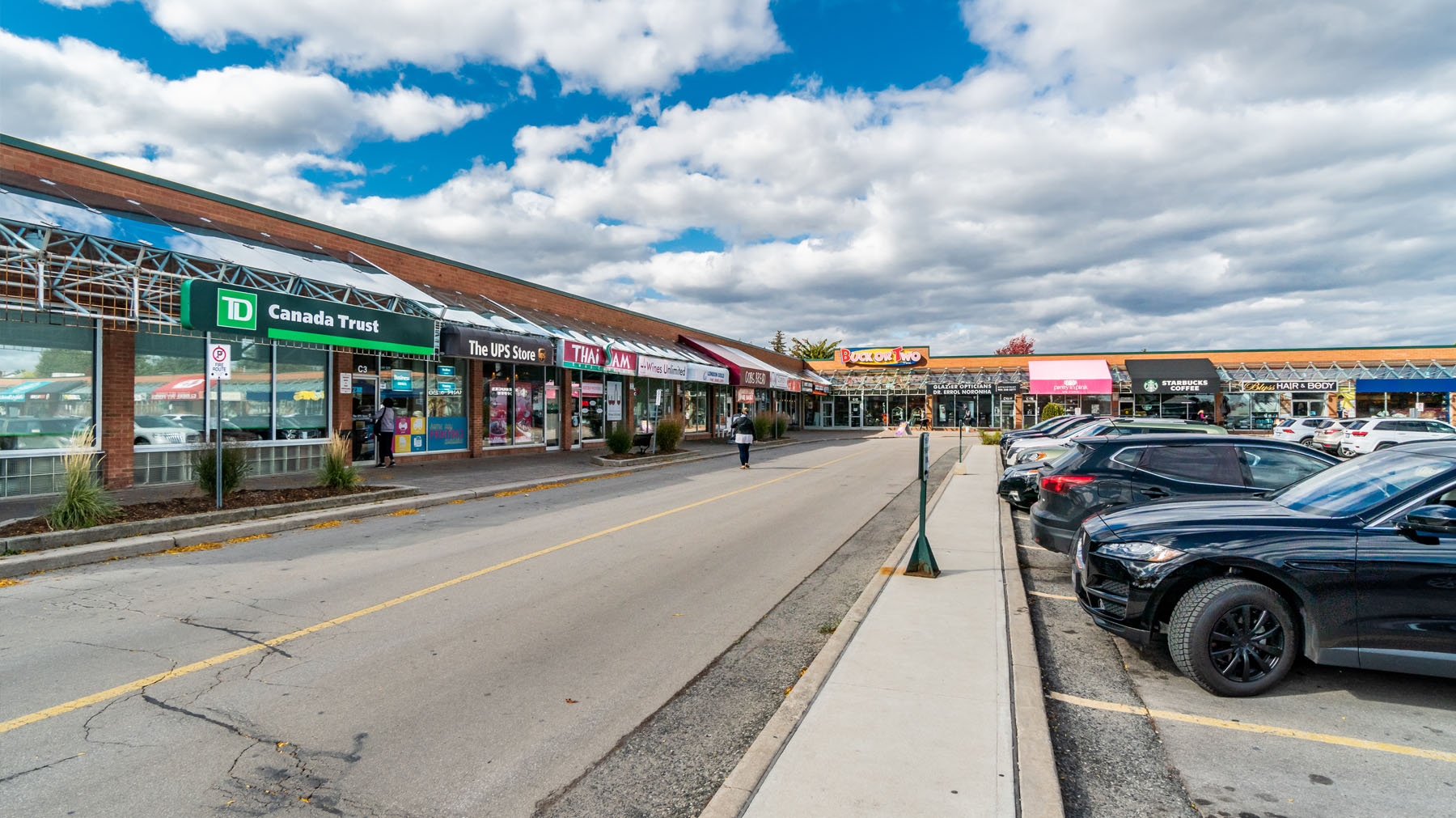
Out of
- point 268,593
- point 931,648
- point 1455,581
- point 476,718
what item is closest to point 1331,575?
point 1455,581

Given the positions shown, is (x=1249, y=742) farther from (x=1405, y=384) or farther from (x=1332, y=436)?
(x=1405, y=384)

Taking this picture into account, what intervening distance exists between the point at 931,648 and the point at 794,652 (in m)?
0.99

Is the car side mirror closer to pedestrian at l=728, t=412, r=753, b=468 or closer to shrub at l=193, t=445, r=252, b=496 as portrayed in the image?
shrub at l=193, t=445, r=252, b=496

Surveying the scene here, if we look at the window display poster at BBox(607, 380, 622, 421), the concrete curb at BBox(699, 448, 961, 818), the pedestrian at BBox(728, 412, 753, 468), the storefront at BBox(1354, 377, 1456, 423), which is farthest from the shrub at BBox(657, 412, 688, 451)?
the storefront at BBox(1354, 377, 1456, 423)

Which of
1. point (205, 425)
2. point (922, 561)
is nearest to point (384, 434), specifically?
point (205, 425)

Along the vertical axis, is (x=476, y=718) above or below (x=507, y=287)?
below

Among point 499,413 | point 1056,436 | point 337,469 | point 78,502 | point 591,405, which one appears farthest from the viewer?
point 591,405

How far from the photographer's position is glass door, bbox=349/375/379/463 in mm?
17406

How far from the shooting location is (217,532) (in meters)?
9.43

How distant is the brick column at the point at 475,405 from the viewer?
20422mm

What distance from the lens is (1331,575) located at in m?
4.32

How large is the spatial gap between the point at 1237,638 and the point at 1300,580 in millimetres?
506

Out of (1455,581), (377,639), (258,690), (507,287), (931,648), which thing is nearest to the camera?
(1455,581)

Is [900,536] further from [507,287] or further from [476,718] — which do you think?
[507,287]
